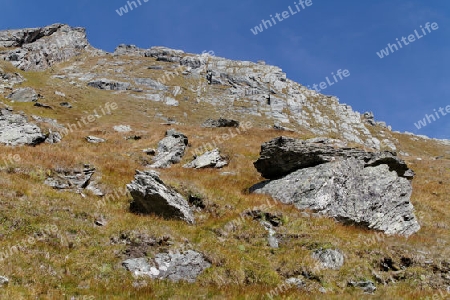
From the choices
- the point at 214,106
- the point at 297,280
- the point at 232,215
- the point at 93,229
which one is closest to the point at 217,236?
the point at 232,215

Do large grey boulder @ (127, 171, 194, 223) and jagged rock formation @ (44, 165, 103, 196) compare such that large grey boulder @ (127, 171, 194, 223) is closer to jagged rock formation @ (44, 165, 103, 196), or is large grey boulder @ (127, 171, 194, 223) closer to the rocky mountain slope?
the rocky mountain slope

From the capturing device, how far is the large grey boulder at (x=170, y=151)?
2869cm

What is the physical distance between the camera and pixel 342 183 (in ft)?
62.5

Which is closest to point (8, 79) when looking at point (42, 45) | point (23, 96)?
point (23, 96)

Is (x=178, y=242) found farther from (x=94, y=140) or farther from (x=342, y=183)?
(x=94, y=140)

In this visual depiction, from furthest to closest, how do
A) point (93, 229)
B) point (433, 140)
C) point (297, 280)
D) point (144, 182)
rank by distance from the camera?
1. point (433, 140)
2. point (144, 182)
3. point (93, 229)
4. point (297, 280)

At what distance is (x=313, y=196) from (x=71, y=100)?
84.7 metres

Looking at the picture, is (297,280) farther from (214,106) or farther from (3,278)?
(214,106)

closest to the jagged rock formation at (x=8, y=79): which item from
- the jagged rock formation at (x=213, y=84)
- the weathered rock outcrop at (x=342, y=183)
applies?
the jagged rock formation at (x=213, y=84)

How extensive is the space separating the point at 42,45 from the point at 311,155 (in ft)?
544

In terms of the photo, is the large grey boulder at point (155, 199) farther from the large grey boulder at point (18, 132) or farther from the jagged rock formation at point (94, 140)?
the jagged rock formation at point (94, 140)

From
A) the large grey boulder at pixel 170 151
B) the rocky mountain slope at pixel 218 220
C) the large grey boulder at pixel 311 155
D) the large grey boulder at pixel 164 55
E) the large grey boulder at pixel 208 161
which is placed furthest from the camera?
the large grey boulder at pixel 164 55

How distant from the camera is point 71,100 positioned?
288 ft

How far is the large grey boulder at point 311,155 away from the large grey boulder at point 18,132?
748 inches
